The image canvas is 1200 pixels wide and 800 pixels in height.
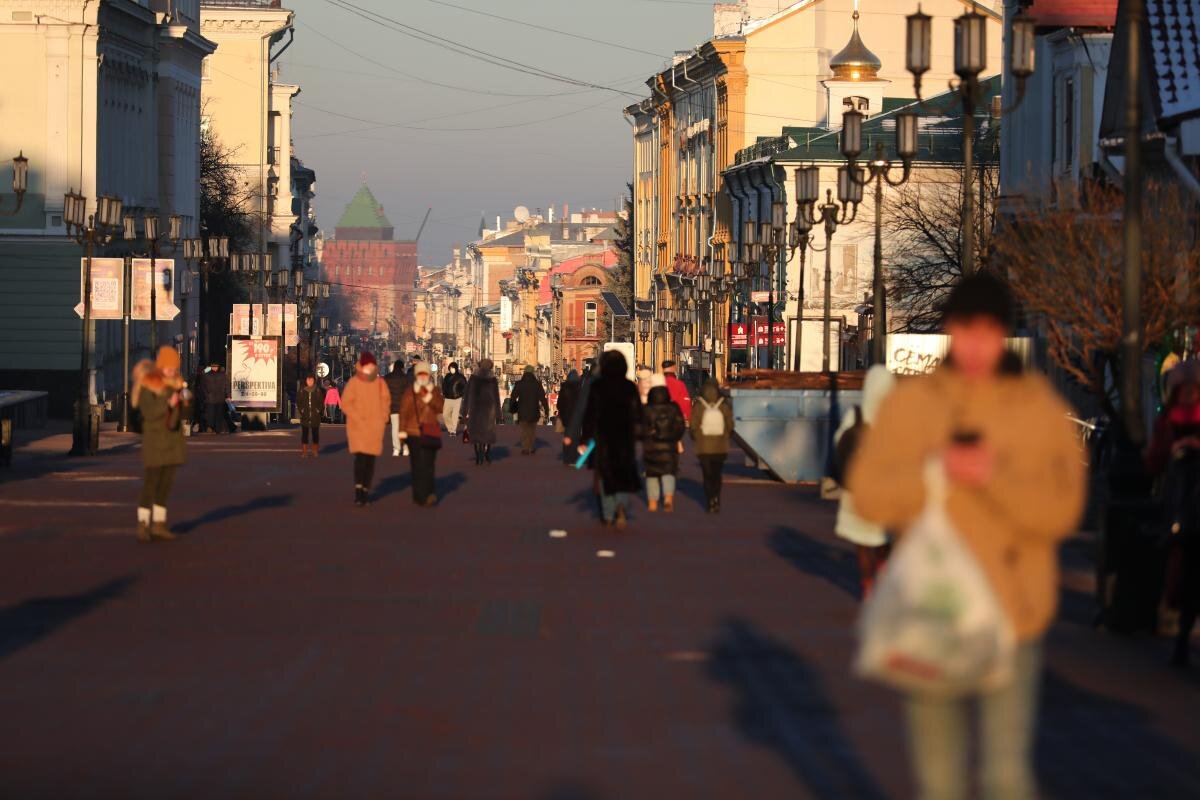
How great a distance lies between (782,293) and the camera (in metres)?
73.8

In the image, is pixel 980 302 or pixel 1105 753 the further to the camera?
pixel 1105 753

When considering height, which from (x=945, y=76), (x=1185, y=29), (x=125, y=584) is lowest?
(x=125, y=584)

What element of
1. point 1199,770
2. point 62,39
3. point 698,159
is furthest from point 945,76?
point 1199,770

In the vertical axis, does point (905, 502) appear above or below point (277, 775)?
above

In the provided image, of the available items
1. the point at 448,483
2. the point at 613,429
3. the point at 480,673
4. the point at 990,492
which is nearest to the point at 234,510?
the point at 613,429

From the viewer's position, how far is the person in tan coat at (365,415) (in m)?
24.7

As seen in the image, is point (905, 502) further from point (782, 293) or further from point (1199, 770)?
point (782, 293)

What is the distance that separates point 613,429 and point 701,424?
11.5 feet

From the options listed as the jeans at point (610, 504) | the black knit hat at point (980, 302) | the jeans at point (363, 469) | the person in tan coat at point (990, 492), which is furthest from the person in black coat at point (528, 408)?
the person in tan coat at point (990, 492)

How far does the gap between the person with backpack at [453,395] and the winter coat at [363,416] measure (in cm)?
2311

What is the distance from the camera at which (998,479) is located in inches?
242

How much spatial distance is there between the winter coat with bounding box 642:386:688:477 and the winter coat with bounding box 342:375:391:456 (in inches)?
114

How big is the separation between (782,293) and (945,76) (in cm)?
1673

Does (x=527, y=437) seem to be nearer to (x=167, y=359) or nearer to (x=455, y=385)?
(x=455, y=385)
